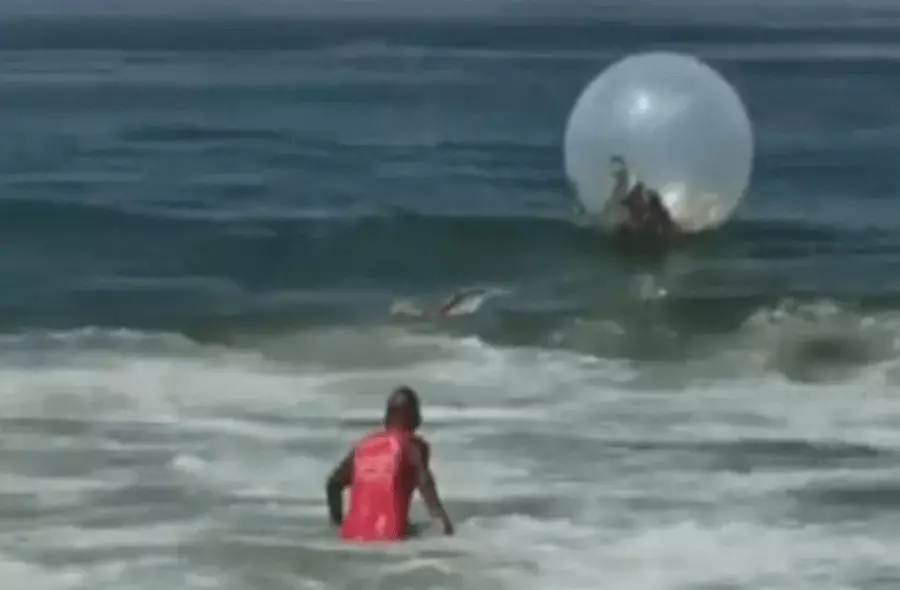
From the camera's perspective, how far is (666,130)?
40.3 feet

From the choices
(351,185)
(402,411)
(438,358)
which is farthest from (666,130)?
(351,185)

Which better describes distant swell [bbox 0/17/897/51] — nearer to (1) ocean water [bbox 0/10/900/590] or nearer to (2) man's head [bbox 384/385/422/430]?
(1) ocean water [bbox 0/10/900/590]

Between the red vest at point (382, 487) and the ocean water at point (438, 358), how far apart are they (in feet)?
0.51

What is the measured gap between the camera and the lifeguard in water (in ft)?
25.8

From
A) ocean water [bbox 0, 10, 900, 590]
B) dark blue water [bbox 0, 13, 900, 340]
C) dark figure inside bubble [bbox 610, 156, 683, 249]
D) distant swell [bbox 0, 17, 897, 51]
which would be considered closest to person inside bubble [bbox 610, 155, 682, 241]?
dark figure inside bubble [bbox 610, 156, 683, 249]

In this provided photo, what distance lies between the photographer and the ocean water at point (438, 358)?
8.25 meters

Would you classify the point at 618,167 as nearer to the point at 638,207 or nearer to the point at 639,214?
the point at 638,207

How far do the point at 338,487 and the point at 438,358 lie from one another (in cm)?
411

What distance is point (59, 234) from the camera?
18.1m

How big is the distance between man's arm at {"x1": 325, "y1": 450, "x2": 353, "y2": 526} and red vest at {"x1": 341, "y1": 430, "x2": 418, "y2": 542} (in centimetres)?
4

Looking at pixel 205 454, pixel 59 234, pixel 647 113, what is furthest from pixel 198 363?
pixel 59 234

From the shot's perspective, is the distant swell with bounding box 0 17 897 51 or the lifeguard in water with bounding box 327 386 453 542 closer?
the lifeguard in water with bounding box 327 386 453 542

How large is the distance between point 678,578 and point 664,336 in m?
5.33

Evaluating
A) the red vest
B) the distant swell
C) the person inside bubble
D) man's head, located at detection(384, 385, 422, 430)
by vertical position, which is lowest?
the red vest
